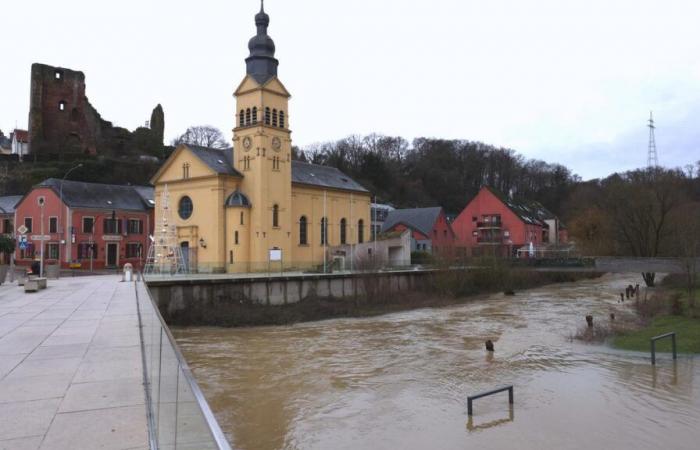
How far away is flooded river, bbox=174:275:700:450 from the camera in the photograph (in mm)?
11992

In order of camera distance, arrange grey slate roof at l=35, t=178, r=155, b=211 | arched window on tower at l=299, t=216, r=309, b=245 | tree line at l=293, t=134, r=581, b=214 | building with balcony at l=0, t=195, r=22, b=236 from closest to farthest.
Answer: arched window on tower at l=299, t=216, r=309, b=245
grey slate roof at l=35, t=178, r=155, b=211
building with balcony at l=0, t=195, r=22, b=236
tree line at l=293, t=134, r=581, b=214

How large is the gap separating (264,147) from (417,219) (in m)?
34.5

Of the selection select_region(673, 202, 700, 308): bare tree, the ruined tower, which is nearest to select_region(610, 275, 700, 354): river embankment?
select_region(673, 202, 700, 308): bare tree

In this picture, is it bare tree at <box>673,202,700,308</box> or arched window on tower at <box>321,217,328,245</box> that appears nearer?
bare tree at <box>673,202,700,308</box>

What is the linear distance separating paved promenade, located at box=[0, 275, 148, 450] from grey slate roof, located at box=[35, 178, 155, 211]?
141 ft

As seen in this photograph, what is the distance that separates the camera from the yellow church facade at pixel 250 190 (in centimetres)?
4869

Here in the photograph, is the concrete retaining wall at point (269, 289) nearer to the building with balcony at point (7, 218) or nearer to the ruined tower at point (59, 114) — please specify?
the building with balcony at point (7, 218)

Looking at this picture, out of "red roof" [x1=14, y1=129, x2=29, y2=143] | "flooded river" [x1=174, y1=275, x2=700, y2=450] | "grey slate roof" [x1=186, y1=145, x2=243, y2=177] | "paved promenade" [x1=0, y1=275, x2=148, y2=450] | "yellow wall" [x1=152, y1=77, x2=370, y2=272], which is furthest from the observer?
"red roof" [x1=14, y1=129, x2=29, y2=143]

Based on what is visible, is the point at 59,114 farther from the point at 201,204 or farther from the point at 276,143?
the point at 276,143

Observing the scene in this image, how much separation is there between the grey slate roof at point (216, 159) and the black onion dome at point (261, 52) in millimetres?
8197

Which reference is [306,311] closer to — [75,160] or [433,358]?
[433,358]

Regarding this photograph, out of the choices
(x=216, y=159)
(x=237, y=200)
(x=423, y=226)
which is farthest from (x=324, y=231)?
(x=423, y=226)

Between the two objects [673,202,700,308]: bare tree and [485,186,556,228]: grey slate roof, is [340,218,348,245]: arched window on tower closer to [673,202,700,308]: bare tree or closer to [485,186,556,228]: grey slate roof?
[673,202,700,308]: bare tree

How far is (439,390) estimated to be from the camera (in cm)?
1589
